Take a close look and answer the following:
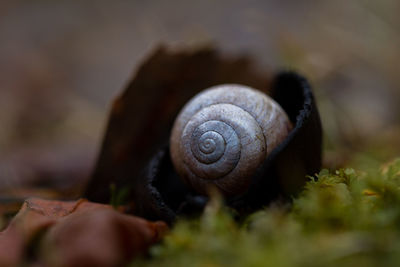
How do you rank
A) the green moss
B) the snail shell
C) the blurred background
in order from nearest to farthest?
the green moss → the snail shell → the blurred background

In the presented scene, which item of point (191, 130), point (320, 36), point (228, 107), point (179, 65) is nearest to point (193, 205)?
point (191, 130)

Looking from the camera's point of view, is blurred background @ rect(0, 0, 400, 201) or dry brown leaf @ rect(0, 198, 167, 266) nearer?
dry brown leaf @ rect(0, 198, 167, 266)

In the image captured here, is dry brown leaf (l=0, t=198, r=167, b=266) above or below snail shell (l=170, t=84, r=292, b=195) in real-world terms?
below

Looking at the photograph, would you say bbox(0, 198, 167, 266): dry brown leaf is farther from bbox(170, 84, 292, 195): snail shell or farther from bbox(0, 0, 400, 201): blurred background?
bbox(0, 0, 400, 201): blurred background

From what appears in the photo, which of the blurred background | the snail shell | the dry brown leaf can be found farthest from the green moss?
the blurred background

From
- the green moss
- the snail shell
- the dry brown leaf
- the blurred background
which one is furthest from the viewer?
the blurred background

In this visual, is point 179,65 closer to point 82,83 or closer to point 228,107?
point 228,107

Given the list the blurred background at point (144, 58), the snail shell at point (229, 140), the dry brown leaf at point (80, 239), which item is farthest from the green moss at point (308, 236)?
the blurred background at point (144, 58)
